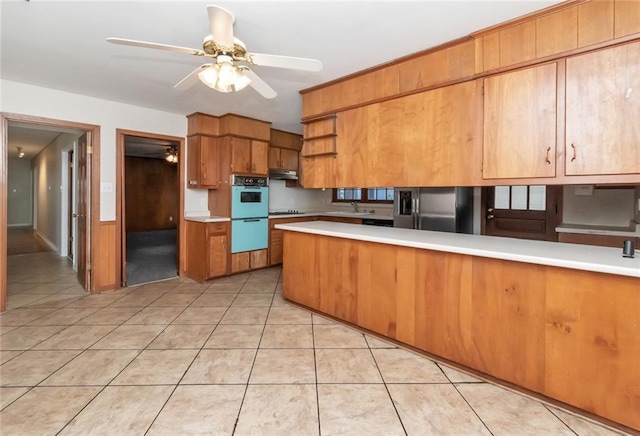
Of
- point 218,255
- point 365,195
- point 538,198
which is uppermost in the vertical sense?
point 365,195

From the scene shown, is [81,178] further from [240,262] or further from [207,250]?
[240,262]

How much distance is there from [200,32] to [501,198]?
4.46m

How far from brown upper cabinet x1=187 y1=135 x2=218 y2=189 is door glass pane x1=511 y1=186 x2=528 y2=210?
450cm

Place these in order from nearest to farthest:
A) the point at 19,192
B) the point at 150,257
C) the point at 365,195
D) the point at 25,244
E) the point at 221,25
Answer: the point at 221,25 → the point at 150,257 → the point at 365,195 → the point at 25,244 → the point at 19,192

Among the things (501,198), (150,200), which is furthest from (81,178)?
(501,198)

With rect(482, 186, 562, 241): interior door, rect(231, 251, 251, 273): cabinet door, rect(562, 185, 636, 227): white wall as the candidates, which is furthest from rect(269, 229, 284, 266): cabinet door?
rect(562, 185, 636, 227): white wall

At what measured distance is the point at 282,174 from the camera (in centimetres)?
539

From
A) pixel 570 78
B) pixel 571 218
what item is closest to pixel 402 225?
pixel 571 218

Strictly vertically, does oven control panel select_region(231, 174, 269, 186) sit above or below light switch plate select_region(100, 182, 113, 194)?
above

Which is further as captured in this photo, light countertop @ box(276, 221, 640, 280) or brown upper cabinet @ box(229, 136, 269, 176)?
brown upper cabinet @ box(229, 136, 269, 176)

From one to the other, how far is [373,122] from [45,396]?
10.3 feet

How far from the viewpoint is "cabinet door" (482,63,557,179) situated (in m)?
1.93

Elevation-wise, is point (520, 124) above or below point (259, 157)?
below

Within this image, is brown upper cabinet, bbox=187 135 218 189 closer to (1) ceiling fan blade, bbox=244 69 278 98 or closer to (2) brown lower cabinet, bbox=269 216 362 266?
(2) brown lower cabinet, bbox=269 216 362 266
